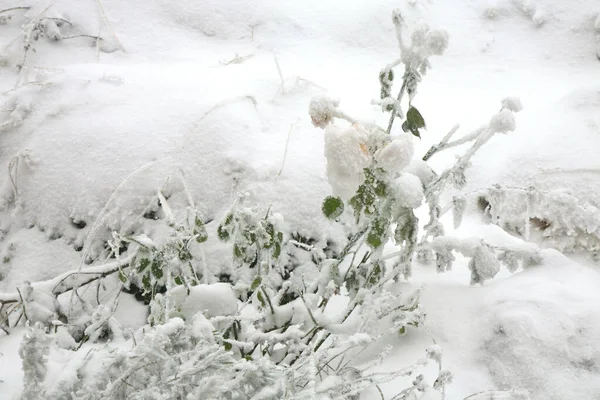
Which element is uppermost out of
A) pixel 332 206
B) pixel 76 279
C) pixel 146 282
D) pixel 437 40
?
pixel 437 40

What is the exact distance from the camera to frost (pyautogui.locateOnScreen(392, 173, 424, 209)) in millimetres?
850

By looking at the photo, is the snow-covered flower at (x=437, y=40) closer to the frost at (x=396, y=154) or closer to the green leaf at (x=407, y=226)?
the frost at (x=396, y=154)

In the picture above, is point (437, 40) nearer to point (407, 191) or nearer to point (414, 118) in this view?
point (414, 118)

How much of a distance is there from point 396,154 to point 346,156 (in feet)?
0.31

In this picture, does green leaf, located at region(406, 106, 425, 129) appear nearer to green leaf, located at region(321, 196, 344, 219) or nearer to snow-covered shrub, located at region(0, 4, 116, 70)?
green leaf, located at region(321, 196, 344, 219)

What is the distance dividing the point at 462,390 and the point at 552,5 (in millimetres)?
2818

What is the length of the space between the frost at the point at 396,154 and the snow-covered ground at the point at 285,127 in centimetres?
47

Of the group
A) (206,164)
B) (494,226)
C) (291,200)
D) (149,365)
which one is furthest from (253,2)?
(149,365)

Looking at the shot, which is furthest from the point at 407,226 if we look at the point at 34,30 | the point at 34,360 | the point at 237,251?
the point at 34,30

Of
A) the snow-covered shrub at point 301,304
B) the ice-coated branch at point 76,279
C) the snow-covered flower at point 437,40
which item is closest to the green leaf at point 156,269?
the snow-covered shrub at point 301,304

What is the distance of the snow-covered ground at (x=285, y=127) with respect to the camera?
1.13 meters

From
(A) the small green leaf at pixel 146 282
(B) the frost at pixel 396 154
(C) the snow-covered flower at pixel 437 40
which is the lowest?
(A) the small green leaf at pixel 146 282

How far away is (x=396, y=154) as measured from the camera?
2.68 feet

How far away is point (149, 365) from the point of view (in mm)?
807
